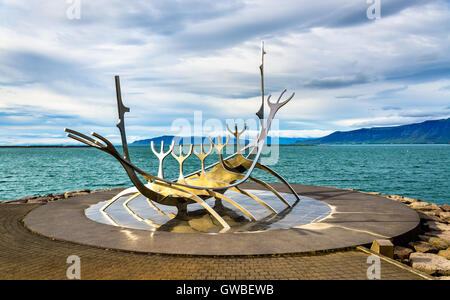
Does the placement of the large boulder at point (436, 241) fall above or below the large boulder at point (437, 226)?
above

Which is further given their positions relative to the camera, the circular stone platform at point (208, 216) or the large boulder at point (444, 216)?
the large boulder at point (444, 216)

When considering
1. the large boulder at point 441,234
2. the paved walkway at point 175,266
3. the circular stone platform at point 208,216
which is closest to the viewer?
the paved walkway at point 175,266

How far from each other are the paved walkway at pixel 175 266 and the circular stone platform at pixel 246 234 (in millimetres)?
349

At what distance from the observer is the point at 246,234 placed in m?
9.44

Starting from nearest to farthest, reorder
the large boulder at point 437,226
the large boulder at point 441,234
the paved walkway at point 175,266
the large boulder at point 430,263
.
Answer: the paved walkway at point 175,266, the large boulder at point 430,263, the large boulder at point 441,234, the large boulder at point 437,226

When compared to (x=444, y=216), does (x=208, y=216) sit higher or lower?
higher

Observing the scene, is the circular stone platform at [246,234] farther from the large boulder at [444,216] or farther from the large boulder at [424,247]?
the large boulder at [444,216]

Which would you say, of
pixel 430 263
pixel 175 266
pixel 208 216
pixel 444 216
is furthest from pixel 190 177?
pixel 444 216

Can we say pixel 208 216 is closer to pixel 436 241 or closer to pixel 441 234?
pixel 436 241

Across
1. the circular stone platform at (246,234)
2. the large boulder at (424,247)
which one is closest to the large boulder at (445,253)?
the large boulder at (424,247)

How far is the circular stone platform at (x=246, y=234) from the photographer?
827 cm

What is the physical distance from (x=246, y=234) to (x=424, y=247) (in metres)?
4.70

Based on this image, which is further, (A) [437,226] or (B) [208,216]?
(B) [208,216]
